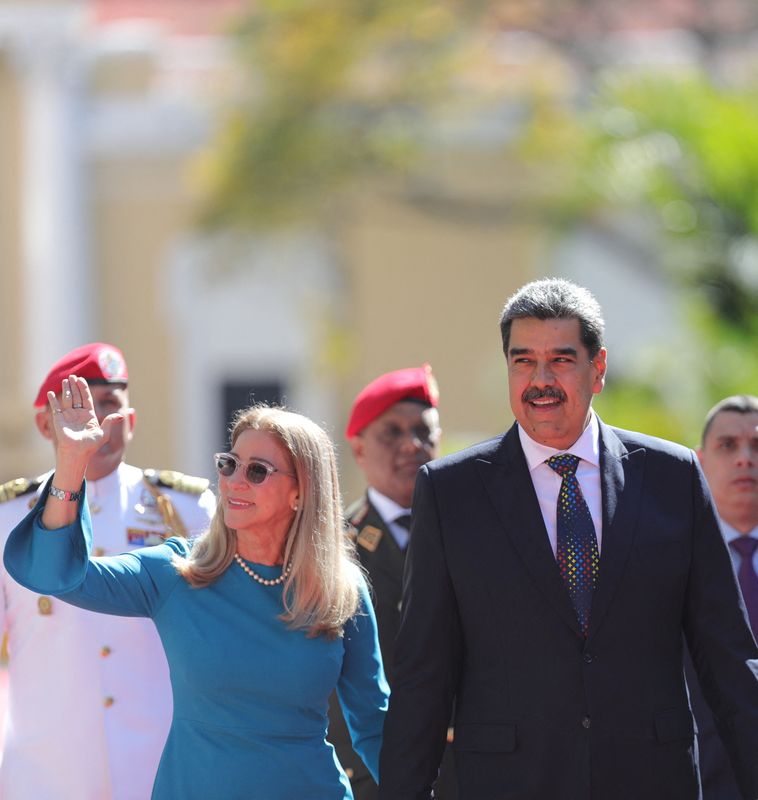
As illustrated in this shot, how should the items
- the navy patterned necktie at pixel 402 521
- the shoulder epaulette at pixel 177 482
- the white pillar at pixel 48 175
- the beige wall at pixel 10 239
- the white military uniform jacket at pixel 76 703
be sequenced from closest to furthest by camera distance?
the white military uniform jacket at pixel 76 703
the shoulder epaulette at pixel 177 482
the navy patterned necktie at pixel 402 521
the white pillar at pixel 48 175
the beige wall at pixel 10 239

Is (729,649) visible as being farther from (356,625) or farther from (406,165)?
(406,165)

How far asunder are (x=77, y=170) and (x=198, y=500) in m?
14.4

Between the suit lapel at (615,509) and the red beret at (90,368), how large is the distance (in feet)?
4.86

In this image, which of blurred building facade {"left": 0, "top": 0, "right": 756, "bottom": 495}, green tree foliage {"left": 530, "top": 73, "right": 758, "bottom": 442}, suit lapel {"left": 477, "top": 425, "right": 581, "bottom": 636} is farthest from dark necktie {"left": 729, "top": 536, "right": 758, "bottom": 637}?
blurred building facade {"left": 0, "top": 0, "right": 756, "bottom": 495}

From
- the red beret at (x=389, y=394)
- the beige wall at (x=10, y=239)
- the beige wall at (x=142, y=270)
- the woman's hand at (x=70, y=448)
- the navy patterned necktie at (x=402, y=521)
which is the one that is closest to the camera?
the woman's hand at (x=70, y=448)

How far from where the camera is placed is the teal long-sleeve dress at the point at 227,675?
12.9 feet

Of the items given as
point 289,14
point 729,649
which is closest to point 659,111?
point 729,649

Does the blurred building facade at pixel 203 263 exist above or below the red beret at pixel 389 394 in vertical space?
above

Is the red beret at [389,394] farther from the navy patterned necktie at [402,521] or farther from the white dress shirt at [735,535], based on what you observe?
the white dress shirt at [735,535]

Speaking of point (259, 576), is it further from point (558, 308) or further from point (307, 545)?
point (558, 308)

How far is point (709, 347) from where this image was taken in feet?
28.7

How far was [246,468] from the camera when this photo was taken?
13.5 feet

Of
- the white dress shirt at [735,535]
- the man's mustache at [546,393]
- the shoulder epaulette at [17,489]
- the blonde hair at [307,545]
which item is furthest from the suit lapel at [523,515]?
the shoulder epaulette at [17,489]

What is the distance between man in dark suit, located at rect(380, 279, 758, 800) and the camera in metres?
3.86
